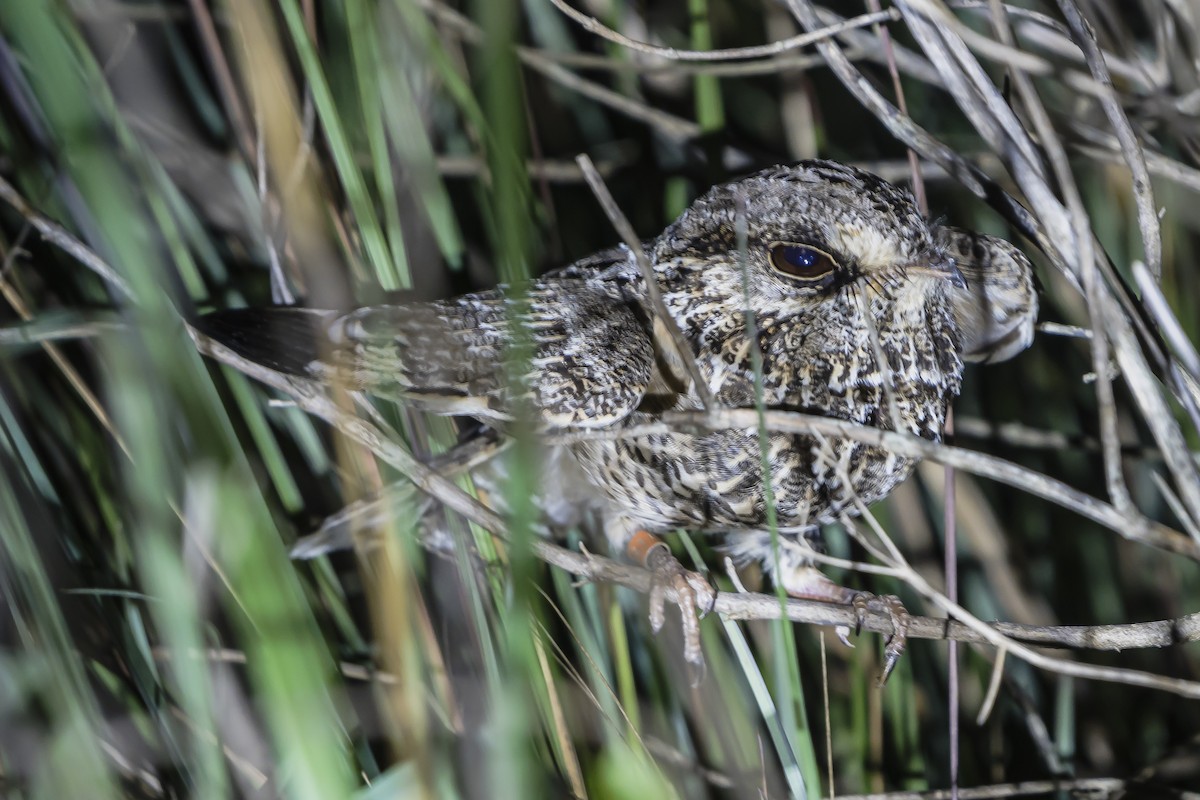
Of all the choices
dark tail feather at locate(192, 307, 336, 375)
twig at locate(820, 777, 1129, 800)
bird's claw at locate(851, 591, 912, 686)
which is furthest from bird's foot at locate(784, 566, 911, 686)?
dark tail feather at locate(192, 307, 336, 375)

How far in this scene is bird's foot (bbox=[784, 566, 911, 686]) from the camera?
1056 mm

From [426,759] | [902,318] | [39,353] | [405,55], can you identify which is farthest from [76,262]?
[902,318]

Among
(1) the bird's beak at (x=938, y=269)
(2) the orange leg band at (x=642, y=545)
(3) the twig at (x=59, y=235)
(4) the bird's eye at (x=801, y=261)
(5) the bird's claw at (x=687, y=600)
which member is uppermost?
(3) the twig at (x=59, y=235)

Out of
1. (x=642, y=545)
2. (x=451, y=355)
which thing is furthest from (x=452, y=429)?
(x=642, y=545)

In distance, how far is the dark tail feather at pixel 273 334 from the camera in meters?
1.00

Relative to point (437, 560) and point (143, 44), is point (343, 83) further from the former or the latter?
point (437, 560)

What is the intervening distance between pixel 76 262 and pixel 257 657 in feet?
2.61

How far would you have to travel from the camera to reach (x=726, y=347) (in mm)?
1134

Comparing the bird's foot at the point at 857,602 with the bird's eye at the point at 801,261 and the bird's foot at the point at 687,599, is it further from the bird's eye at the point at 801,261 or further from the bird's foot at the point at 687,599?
the bird's eye at the point at 801,261

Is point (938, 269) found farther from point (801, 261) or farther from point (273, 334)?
point (273, 334)

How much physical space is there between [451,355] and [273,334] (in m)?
0.19

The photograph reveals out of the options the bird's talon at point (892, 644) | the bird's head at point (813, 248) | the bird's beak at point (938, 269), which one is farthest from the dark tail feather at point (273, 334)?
the bird's talon at point (892, 644)

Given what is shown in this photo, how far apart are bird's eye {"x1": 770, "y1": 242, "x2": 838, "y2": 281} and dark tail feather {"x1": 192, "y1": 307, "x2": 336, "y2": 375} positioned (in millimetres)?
496

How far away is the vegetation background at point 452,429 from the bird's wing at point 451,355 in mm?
67
